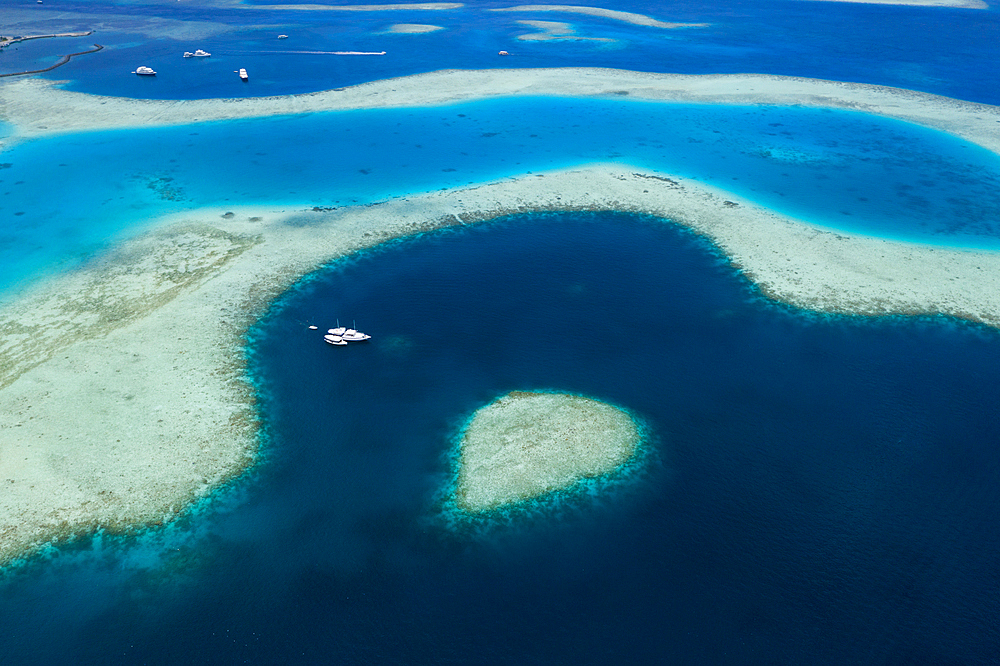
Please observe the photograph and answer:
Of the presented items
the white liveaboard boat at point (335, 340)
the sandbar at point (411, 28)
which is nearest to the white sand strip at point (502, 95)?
the sandbar at point (411, 28)

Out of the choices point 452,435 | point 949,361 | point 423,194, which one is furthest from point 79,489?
point 949,361

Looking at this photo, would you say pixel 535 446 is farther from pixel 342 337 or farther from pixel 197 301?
pixel 197 301

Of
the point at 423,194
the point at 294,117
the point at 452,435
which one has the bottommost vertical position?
the point at 452,435

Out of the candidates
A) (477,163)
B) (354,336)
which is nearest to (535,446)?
(354,336)

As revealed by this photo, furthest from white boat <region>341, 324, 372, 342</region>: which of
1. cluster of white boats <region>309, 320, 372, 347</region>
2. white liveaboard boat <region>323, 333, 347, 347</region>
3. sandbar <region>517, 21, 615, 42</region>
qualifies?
sandbar <region>517, 21, 615, 42</region>

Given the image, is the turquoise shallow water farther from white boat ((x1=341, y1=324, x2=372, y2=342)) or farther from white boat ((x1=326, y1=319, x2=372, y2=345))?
white boat ((x1=341, y1=324, x2=372, y2=342))

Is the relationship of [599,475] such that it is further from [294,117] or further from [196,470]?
[294,117]
